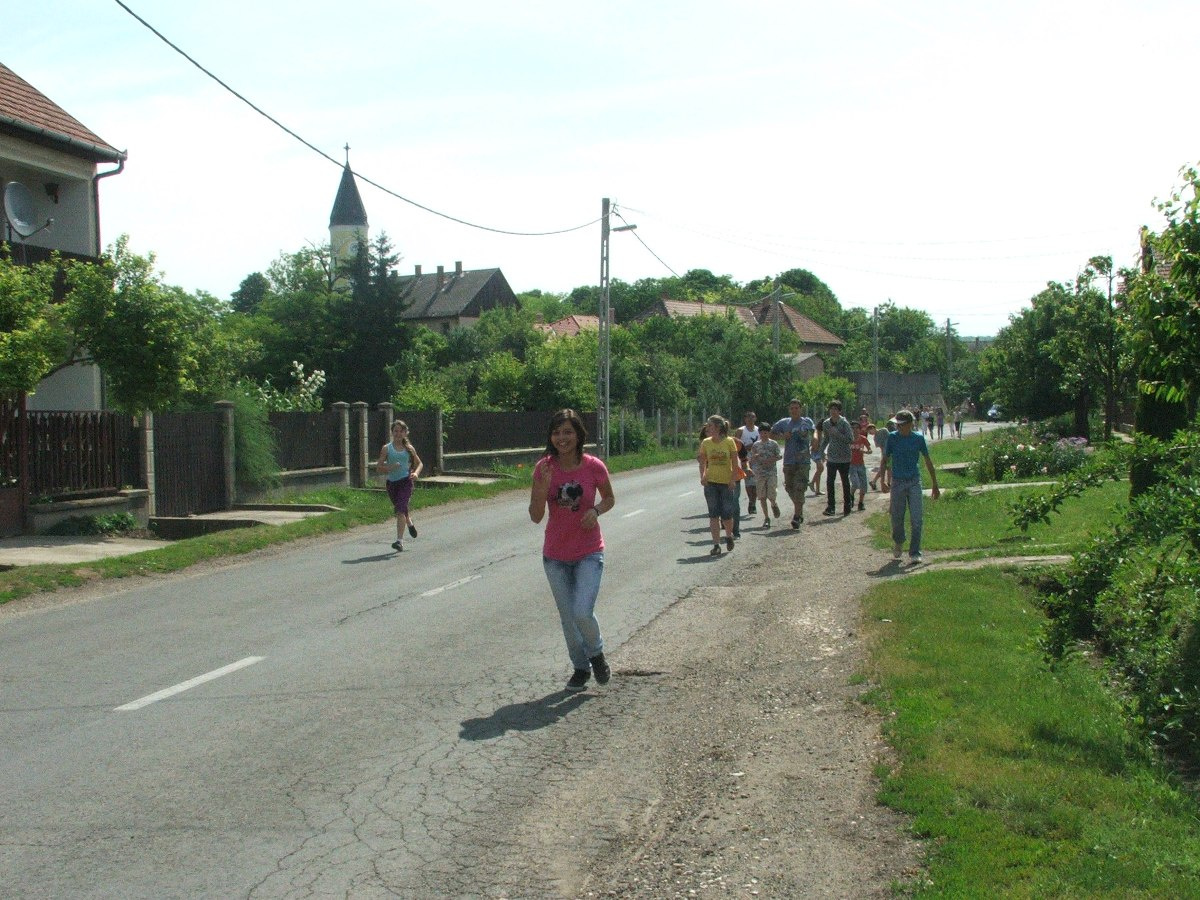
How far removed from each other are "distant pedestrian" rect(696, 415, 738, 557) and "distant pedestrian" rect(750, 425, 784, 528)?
2582mm

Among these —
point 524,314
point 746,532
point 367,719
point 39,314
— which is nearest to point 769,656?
point 367,719

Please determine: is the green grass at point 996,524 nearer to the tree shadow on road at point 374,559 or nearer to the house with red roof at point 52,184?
the tree shadow on road at point 374,559

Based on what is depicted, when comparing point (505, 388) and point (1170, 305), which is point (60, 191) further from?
point (1170, 305)

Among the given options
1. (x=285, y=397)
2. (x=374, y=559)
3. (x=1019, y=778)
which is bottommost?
(x=374, y=559)

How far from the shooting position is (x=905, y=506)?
13398 millimetres

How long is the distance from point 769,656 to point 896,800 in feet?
11.4

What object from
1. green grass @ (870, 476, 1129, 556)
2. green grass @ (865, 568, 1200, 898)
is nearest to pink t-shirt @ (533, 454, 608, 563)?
green grass @ (865, 568, 1200, 898)

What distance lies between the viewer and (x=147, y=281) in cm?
1788

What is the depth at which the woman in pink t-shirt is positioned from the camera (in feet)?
24.5

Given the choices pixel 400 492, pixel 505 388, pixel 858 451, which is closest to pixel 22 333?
pixel 400 492

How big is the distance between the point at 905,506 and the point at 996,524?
3.37 meters

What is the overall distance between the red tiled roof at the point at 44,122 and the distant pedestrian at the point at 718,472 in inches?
603

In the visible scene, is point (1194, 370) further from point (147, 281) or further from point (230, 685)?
point (147, 281)

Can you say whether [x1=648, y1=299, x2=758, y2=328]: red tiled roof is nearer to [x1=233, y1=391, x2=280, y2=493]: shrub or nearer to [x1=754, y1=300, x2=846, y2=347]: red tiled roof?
[x1=754, y1=300, x2=846, y2=347]: red tiled roof
